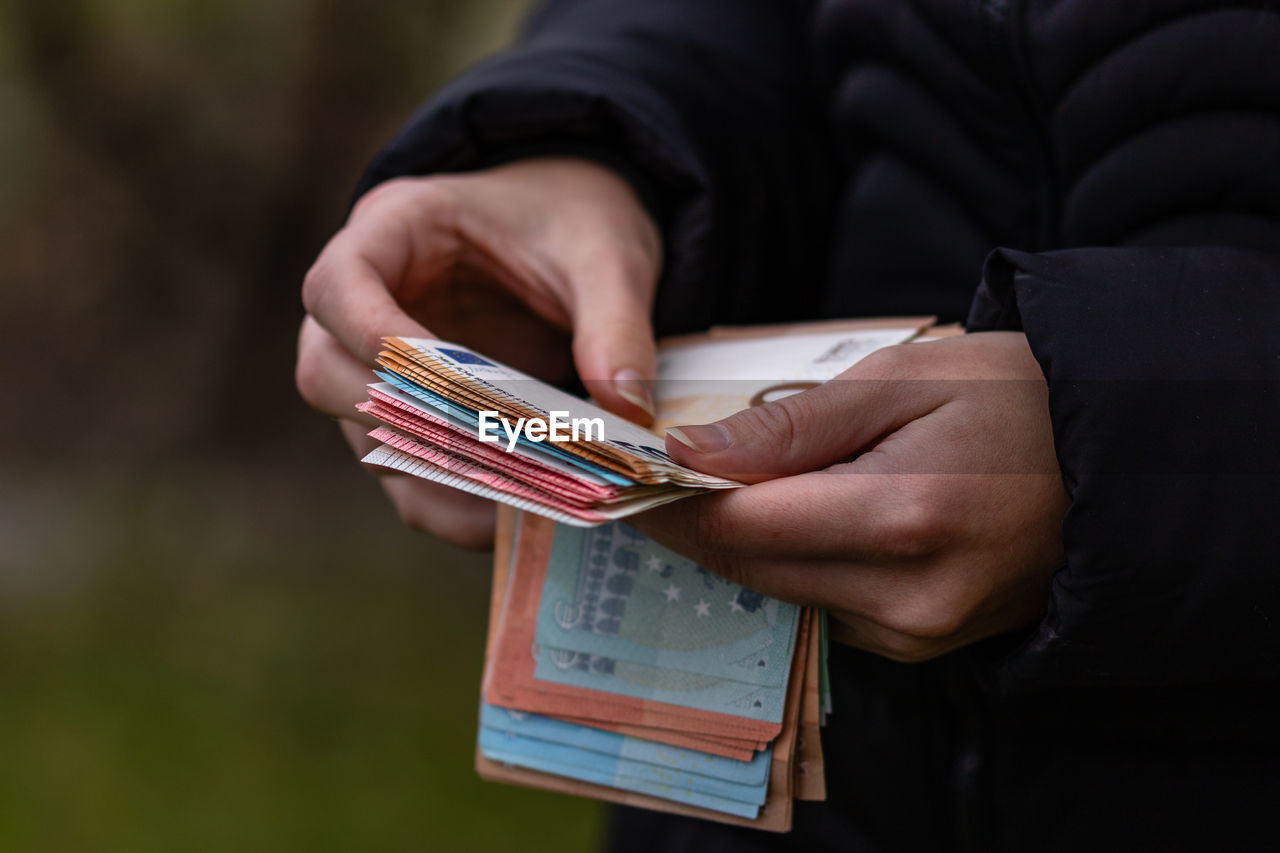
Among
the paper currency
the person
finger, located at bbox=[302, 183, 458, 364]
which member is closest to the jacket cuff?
the person

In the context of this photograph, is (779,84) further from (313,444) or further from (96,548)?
(96,548)

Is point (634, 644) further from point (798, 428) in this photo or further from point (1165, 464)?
point (1165, 464)

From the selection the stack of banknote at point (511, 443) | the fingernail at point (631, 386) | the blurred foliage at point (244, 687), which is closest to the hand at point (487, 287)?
the fingernail at point (631, 386)

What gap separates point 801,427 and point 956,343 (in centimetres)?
18

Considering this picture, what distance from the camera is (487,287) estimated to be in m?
1.21

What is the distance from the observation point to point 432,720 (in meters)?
2.74

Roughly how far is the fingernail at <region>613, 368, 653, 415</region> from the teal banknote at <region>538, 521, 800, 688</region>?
0.47ft

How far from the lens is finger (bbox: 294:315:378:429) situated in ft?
3.35

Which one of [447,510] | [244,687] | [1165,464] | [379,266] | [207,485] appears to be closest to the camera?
[1165,464]

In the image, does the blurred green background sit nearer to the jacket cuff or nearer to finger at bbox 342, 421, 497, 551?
finger at bbox 342, 421, 497, 551

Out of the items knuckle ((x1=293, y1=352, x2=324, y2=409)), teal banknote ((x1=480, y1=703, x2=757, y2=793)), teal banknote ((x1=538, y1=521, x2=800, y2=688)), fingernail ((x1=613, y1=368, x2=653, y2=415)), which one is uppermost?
fingernail ((x1=613, y1=368, x2=653, y2=415))

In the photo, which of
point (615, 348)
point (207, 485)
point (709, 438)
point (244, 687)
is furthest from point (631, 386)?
point (207, 485)

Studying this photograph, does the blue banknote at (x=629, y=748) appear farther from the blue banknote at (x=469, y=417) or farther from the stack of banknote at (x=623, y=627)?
the blue banknote at (x=469, y=417)

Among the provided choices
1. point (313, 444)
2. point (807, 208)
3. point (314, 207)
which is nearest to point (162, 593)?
point (313, 444)
